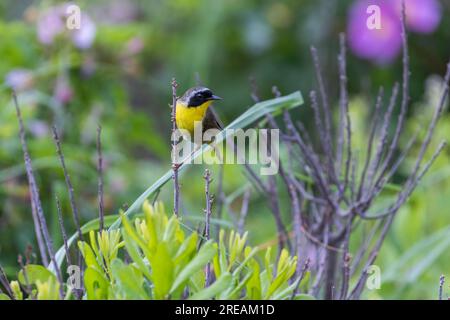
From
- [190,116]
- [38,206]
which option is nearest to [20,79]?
[190,116]

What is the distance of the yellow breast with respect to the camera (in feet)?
6.74

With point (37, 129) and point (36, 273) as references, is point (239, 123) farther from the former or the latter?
point (37, 129)

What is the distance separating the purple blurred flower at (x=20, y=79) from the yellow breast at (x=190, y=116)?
99 cm

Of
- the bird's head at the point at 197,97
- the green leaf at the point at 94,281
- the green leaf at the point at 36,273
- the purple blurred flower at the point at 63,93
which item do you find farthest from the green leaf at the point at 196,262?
the purple blurred flower at the point at 63,93

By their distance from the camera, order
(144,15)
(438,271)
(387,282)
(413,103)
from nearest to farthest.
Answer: (387,282), (438,271), (413,103), (144,15)

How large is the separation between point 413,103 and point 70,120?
268cm

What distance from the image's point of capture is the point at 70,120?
3057 millimetres

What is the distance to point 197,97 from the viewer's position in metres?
2.04

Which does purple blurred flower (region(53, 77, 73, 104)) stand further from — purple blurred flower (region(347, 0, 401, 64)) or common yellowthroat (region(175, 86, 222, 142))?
purple blurred flower (region(347, 0, 401, 64))

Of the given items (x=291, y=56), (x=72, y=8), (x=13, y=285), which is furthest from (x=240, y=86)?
(x=13, y=285)

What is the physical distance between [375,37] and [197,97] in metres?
2.72

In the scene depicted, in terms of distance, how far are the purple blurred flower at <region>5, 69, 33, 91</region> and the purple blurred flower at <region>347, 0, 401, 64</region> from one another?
215 cm
